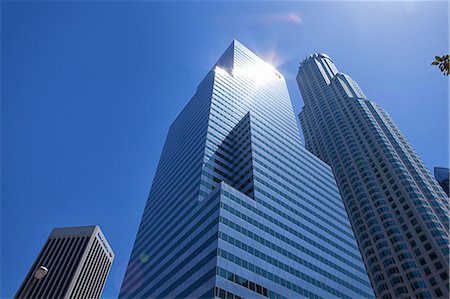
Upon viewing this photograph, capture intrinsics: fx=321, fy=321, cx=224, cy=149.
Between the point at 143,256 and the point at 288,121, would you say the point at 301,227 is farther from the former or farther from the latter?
the point at 288,121

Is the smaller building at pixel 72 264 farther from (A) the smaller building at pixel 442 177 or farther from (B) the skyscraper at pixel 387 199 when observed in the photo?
(A) the smaller building at pixel 442 177

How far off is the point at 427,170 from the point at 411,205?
29356 millimetres

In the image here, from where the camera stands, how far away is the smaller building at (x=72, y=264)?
11912cm

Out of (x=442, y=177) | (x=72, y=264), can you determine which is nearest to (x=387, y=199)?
(x=442, y=177)

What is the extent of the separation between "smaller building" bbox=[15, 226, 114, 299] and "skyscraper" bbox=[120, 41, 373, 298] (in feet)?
169

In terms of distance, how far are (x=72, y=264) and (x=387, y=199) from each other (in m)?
126

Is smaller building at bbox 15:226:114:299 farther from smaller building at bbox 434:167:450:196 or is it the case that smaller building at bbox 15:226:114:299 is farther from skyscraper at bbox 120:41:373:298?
smaller building at bbox 434:167:450:196

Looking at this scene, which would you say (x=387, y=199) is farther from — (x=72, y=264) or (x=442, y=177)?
(x=72, y=264)

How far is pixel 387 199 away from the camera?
124 m

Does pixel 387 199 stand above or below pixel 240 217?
above

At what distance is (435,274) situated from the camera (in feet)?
313

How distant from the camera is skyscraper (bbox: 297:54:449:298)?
10047 centimetres

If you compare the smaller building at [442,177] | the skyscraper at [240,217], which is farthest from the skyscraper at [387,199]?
the smaller building at [442,177]

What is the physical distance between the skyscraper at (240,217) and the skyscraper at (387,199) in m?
34.4
